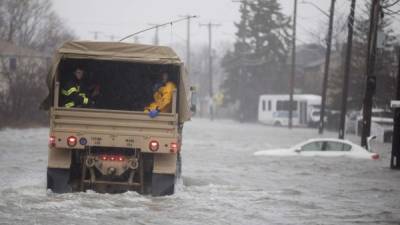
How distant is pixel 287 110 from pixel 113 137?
5478 centimetres

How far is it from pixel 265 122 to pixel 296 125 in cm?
567

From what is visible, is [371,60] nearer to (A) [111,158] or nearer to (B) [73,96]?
(B) [73,96]

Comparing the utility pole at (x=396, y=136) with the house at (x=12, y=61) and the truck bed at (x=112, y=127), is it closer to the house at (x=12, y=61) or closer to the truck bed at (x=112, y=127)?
the truck bed at (x=112, y=127)

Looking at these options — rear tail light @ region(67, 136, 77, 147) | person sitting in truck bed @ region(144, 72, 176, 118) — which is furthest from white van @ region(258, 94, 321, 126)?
rear tail light @ region(67, 136, 77, 147)

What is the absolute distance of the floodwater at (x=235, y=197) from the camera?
13.1m

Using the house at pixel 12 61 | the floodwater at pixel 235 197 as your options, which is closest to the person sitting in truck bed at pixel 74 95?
the floodwater at pixel 235 197

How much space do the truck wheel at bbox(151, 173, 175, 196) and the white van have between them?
50.2m

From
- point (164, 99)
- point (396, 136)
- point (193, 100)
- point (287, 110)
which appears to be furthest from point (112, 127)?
point (287, 110)

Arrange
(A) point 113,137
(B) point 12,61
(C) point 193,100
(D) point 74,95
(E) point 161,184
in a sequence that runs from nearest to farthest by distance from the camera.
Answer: (A) point 113,137 < (E) point 161,184 < (D) point 74,95 < (C) point 193,100 < (B) point 12,61

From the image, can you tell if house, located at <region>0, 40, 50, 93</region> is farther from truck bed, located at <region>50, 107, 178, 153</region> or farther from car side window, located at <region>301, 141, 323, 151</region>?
truck bed, located at <region>50, 107, 178, 153</region>

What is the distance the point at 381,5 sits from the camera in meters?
30.4

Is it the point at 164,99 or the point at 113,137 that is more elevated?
the point at 164,99

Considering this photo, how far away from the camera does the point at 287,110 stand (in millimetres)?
68688

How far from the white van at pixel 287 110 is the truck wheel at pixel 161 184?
165 feet
